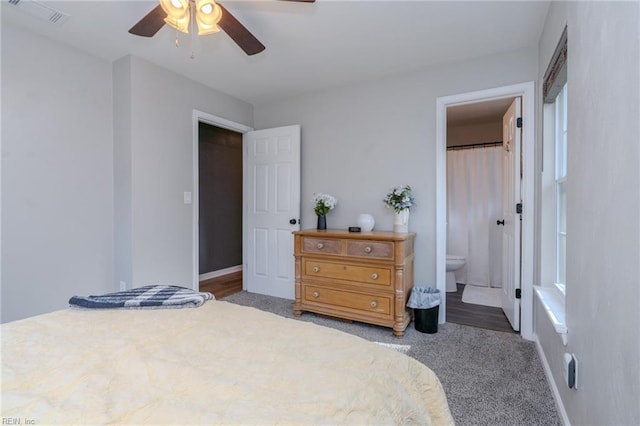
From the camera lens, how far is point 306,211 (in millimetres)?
3602

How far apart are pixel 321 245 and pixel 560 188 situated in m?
1.90

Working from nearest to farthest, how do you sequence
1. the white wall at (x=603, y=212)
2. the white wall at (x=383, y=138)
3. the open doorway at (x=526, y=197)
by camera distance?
the white wall at (x=603, y=212) < the open doorway at (x=526, y=197) < the white wall at (x=383, y=138)

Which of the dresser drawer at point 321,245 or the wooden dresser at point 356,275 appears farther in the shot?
the dresser drawer at point 321,245

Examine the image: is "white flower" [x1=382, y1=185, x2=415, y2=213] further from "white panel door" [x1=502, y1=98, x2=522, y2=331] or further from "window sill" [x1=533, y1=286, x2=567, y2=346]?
"window sill" [x1=533, y1=286, x2=567, y2=346]

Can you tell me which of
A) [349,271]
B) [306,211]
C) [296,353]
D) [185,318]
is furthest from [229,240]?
[296,353]

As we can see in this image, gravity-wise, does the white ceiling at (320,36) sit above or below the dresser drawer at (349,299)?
above

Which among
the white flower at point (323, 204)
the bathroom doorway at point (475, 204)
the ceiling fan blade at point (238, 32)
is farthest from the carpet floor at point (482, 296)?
the ceiling fan blade at point (238, 32)

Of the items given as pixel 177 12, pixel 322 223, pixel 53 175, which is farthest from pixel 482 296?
pixel 53 175

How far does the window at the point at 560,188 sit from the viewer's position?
2.03m

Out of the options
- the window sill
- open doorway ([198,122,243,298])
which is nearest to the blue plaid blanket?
the window sill

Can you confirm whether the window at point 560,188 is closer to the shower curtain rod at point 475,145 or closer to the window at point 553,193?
the window at point 553,193

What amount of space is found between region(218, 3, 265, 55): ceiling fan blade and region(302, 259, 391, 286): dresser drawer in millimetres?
1870

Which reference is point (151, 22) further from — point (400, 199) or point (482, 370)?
point (482, 370)

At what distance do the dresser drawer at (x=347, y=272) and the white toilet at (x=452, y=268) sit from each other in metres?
1.67
